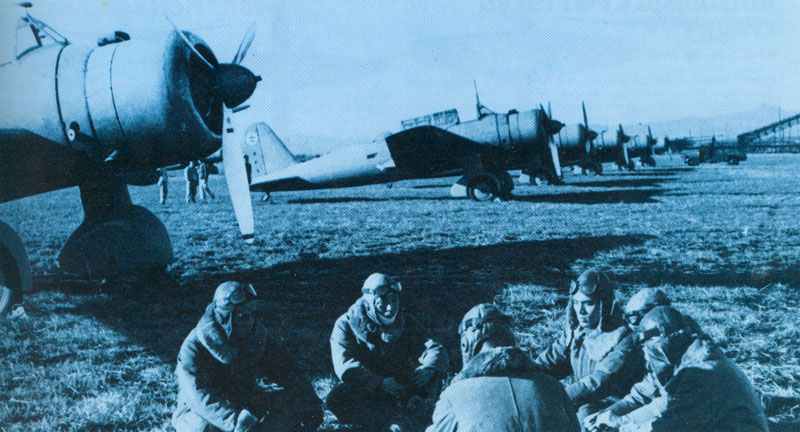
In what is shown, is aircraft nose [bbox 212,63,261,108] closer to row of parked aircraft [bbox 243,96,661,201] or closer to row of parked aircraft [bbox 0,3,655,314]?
row of parked aircraft [bbox 0,3,655,314]

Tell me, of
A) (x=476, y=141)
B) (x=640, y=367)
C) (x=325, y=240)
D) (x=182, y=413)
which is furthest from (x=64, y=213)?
(x=640, y=367)

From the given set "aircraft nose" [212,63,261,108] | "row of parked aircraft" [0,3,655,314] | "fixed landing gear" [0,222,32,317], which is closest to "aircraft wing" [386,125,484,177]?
"row of parked aircraft" [0,3,655,314]

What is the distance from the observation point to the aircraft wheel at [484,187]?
775 inches

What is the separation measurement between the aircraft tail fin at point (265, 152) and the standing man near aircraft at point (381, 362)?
20675 millimetres

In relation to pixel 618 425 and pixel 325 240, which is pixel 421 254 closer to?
pixel 325 240

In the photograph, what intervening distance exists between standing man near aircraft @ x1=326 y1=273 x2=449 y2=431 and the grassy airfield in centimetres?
92

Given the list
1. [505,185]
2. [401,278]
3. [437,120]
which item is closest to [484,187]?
[505,185]

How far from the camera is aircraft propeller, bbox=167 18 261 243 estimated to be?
664 centimetres

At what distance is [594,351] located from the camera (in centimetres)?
379

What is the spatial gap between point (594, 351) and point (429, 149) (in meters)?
16.8

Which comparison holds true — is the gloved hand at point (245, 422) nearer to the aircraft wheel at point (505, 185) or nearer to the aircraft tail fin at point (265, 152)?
the aircraft wheel at point (505, 185)

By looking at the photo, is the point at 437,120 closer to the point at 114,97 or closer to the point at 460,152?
the point at 460,152

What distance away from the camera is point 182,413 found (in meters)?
3.68

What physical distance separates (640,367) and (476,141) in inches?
651
